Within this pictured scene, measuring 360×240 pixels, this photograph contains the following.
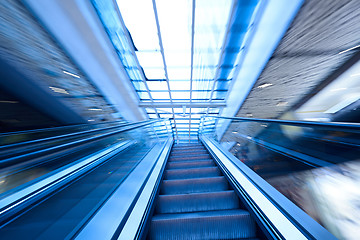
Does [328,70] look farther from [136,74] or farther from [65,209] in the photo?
[136,74]

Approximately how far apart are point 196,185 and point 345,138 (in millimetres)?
1638

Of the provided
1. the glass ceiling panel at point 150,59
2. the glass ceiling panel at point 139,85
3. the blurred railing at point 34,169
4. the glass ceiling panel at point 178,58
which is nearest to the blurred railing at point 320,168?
the blurred railing at point 34,169

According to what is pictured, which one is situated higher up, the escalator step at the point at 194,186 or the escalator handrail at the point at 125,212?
the escalator handrail at the point at 125,212

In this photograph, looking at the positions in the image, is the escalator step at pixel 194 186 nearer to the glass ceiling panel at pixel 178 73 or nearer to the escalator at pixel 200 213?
the escalator at pixel 200 213

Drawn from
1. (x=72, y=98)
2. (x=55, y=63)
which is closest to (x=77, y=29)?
(x=55, y=63)

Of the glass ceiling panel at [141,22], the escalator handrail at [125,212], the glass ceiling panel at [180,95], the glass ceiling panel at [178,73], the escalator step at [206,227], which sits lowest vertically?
the escalator step at [206,227]

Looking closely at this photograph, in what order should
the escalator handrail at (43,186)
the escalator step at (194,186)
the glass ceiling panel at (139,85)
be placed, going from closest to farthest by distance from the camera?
the escalator handrail at (43,186)
the escalator step at (194,186)
the glass ceiling panel at (139,85)

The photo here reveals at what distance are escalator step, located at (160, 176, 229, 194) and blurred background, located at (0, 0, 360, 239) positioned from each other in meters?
0.62

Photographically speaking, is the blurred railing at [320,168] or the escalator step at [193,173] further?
the escalator step at [193,173]

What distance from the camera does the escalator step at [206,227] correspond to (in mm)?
1345

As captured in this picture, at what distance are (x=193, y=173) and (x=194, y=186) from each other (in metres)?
0.46

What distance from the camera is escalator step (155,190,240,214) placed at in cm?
170

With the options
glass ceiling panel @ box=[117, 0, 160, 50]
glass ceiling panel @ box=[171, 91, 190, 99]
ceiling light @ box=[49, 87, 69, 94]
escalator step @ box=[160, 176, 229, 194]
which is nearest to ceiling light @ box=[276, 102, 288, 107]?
escalator step @ box=[160, 176, 229, 194]

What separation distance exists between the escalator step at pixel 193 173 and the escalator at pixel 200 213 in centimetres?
2
